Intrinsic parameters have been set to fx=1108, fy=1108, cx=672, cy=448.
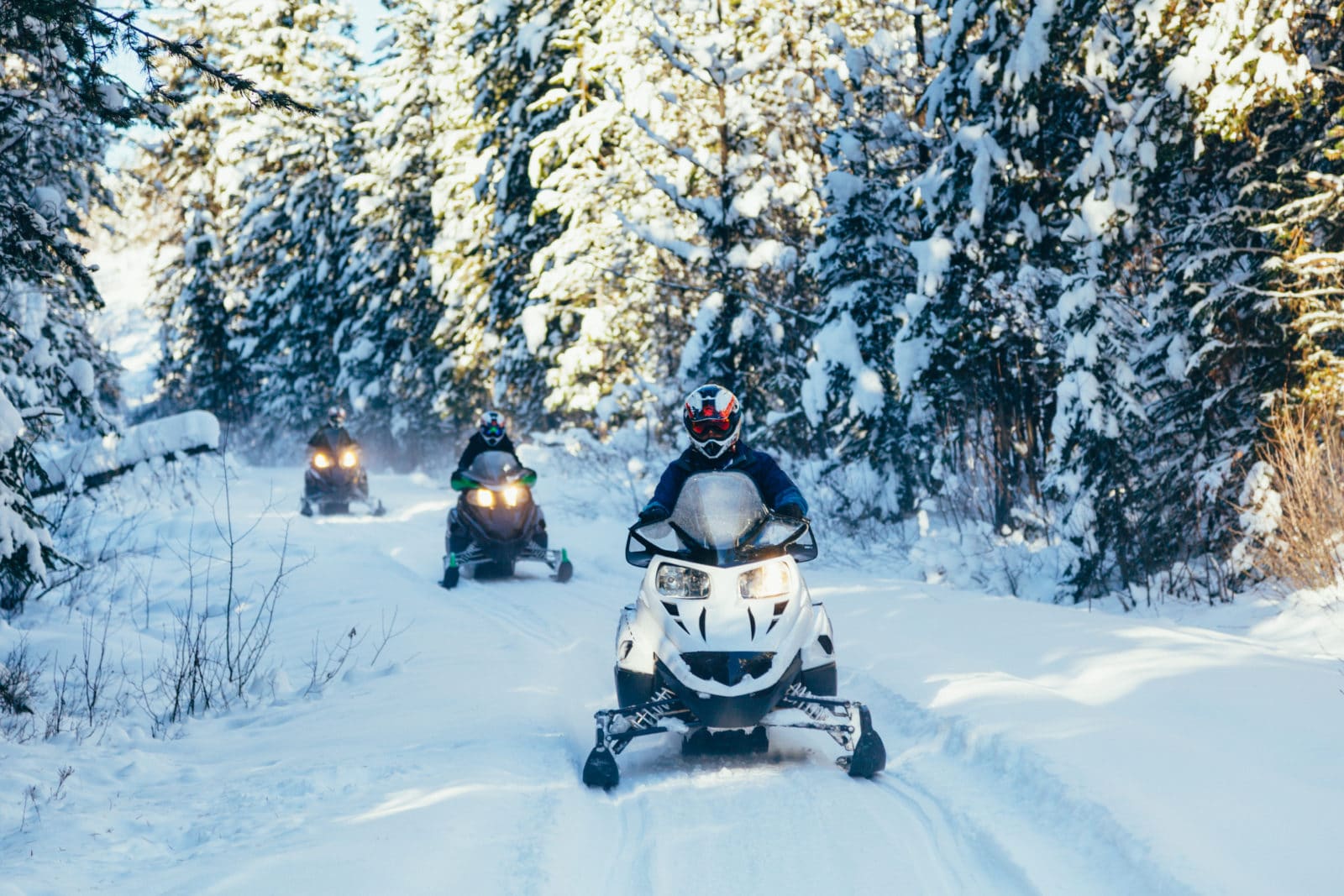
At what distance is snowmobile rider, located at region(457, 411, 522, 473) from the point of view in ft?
46.4

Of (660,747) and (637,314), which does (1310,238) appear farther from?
(637,314)

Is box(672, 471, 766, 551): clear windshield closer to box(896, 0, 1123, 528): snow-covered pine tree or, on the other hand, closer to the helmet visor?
the helmet visor

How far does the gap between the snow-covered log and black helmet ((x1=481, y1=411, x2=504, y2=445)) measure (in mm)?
5230

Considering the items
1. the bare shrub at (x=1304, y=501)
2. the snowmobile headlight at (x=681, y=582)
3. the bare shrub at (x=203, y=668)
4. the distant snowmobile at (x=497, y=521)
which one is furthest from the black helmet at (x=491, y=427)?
the bare shrub at (x=1304, y=501)

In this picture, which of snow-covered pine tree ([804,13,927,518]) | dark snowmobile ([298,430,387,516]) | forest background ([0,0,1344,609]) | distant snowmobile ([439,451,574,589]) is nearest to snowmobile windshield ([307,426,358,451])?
dark snowmobile ([298,430,387,516])

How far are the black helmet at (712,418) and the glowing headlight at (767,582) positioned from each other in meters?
0.94

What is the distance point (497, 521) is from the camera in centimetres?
1362

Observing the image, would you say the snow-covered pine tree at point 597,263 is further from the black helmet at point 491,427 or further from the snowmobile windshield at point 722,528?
the snowmobile windshield at point 722,528

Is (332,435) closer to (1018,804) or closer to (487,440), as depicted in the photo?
(487,440)

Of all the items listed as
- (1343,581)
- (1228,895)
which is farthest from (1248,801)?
(1343,581)

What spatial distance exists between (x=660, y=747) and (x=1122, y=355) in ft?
20.6

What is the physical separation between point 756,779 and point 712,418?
2.09m

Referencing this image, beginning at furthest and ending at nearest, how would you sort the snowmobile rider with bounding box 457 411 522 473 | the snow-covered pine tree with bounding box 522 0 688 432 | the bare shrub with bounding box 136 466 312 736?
the snow-covered pine tree with bounding box 522 0 688 432 < the snowmobile rider with bounding box 457 411 522 473 < the bare shrub with bounding box 136 466 312 736

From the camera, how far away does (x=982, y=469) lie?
1449cm
